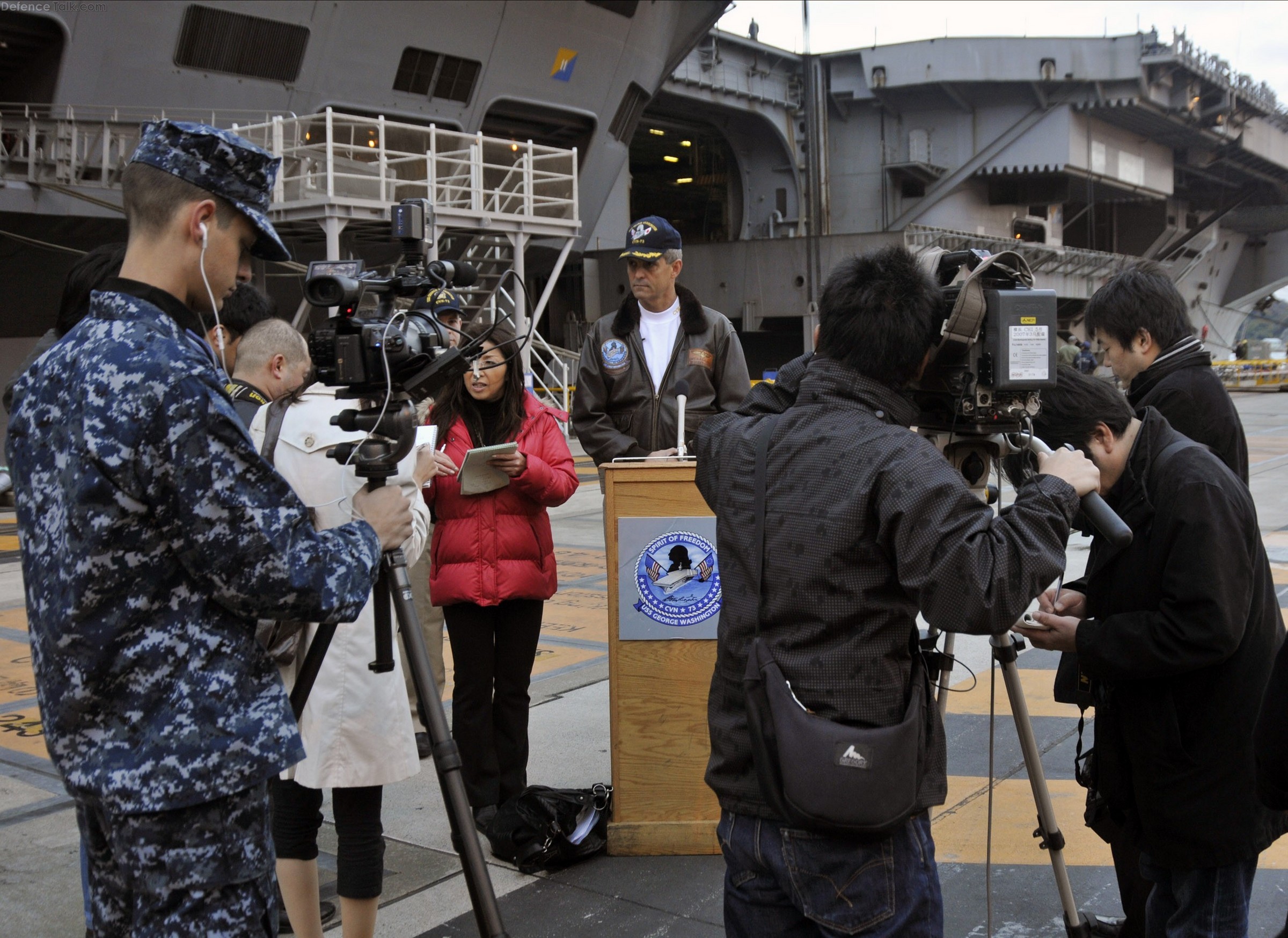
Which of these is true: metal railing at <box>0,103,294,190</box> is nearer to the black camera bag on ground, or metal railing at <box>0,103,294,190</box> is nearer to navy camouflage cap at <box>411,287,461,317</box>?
the black camera bag on ground

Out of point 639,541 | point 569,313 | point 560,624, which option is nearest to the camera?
point 639,541

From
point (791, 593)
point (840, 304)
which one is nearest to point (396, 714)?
point (791, 593)

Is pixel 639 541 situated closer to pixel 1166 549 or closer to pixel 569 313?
pixel 1166 549

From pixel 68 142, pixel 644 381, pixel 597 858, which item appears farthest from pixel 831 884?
pixel 68 142

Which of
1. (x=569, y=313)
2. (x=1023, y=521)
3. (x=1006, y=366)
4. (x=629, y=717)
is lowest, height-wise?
(x=629, y=717)

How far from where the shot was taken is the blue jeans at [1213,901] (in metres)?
2.75

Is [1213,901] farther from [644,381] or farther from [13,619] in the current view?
[13,619]

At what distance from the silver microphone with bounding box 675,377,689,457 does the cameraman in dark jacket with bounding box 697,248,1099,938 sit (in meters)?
1.65

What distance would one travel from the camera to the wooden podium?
14.2ft

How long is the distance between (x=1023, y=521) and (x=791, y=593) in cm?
48

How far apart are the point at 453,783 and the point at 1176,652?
1739mm

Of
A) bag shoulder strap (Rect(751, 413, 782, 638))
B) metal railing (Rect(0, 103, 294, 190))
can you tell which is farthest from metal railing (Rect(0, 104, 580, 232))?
bag shoulder strap (Rect(751, 413, 782, 638))

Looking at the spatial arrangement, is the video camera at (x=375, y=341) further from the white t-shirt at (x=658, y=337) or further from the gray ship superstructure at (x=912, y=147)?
the gray ship superstructure at (x=912, y=147)

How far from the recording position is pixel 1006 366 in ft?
8.00
